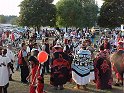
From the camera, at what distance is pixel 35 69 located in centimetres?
1034

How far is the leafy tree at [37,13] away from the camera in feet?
220

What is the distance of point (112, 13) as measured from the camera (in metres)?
70.4

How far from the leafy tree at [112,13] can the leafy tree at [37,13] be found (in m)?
10.5

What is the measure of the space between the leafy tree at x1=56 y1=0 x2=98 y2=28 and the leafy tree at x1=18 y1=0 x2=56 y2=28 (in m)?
4.33

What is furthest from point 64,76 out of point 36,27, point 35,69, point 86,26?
point 86,26

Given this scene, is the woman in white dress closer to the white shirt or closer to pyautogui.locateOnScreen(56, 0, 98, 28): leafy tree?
the white shirt

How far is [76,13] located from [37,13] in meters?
8.71

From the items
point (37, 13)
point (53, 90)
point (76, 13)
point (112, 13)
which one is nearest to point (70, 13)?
point (76, 13)

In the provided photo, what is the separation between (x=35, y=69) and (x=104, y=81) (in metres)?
3.53

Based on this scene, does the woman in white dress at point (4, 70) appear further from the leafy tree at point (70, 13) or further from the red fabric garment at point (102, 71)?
the leafy tree at point (70, 13)

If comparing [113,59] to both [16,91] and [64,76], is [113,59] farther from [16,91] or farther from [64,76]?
[16,91]

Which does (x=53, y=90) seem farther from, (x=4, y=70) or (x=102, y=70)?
(x=4, y=70)

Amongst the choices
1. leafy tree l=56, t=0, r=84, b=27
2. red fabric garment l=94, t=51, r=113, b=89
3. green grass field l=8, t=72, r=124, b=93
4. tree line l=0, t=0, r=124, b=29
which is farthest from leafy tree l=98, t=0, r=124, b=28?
red fabric garment l=94, t=51, r=113, b=89

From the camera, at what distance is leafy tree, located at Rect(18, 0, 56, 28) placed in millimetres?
67062
